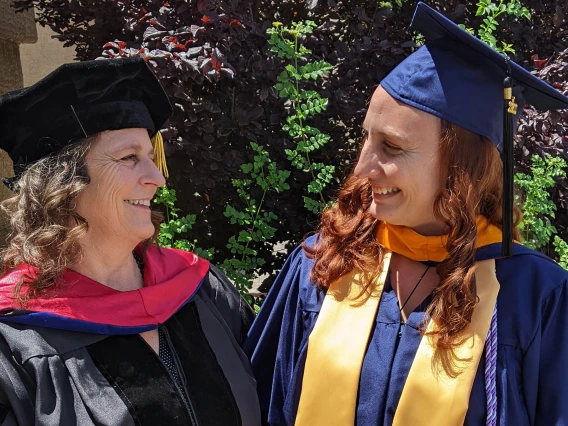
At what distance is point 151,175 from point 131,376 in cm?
→ 59

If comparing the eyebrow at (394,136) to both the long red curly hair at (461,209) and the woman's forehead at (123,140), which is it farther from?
the woman's forehead at (123,140)

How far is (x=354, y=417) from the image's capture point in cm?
187

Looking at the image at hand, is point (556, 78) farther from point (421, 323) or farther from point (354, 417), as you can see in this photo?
point (354, 417)

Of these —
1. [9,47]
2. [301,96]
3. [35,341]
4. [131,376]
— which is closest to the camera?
[35,341]

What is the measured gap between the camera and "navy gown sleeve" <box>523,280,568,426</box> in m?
1.74

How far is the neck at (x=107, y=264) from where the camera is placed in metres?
1.99

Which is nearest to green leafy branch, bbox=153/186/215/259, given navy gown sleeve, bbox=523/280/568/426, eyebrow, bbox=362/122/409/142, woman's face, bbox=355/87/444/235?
woman's face, bbox=355/87/444/235

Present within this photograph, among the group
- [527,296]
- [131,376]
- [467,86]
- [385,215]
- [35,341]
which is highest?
[467,86]

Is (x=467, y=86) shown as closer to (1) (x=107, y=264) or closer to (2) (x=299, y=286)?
(2) (x=299, y=286)

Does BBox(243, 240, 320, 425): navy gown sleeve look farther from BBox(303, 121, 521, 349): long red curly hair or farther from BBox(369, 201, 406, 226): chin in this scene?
BBox(303, 121, 521, 349): long red curly hair

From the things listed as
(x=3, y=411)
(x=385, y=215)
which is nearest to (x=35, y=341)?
(x=3, y=411)

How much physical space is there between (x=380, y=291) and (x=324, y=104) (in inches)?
42.3

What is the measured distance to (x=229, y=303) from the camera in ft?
7.53

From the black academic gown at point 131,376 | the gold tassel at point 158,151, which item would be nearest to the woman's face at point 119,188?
the gold tassel at point 158,151
